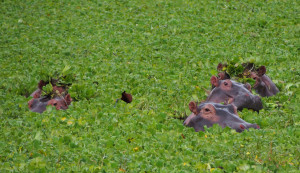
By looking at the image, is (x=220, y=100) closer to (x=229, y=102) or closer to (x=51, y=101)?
(x=229, y=102)

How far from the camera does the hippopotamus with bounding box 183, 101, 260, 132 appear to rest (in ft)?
25.1

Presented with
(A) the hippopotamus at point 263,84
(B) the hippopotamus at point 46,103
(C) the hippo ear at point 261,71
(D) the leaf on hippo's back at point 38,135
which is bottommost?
(B) the hippopotamus at point 46,103

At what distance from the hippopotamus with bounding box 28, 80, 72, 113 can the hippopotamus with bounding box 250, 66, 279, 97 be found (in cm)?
337

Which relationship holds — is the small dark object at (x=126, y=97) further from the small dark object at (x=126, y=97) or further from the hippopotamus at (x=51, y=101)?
the hippopotamus at (x=51, y=101)

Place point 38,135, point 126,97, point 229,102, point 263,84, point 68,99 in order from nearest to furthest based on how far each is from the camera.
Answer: point 38,135 < point 229,102 < point 68,99 < point 126,97 < point 263,84

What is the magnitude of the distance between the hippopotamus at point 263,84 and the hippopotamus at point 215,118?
1600 millimetres

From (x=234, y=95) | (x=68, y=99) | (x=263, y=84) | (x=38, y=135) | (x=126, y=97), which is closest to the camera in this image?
(x=38, y=135)

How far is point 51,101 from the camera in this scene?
8.84 m

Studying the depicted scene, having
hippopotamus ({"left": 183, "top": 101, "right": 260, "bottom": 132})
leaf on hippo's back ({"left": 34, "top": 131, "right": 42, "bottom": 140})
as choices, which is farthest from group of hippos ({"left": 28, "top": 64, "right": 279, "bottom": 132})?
leaf on hippo's back ({"left": 34, "top": 131, "right": 42, "bottom": 140})

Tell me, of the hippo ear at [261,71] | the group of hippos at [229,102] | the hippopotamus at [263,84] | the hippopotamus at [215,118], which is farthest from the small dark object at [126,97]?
the hippo ear at [261,71]

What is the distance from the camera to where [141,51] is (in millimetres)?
12453

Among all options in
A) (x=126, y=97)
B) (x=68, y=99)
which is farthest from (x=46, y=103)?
(x=126, y=97)

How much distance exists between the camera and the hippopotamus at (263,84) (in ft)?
30.6

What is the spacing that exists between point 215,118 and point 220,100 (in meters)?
0.90
